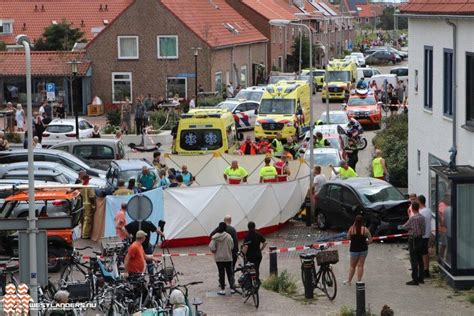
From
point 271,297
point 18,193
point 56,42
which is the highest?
point 56,42

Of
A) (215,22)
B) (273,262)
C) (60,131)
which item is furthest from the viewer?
(215,22)

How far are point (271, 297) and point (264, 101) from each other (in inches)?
1083

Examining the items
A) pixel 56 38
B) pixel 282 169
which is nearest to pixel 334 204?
pixel 282 169

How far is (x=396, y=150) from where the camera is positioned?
35.3 metres

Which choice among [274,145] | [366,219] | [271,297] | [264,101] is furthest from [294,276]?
[264,101]

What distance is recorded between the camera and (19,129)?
157 feet

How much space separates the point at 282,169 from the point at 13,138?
1755cm

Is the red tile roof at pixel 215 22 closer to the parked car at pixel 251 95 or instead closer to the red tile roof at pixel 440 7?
the parked car at pixel 251 95

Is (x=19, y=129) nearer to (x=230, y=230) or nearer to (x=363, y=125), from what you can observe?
(x=363, y=125)

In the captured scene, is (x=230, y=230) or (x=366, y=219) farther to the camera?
(x=366, y=219)

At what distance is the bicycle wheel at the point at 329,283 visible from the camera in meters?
20.7

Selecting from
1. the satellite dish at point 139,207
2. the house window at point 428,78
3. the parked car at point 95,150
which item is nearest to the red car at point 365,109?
the parked car at point 95,150

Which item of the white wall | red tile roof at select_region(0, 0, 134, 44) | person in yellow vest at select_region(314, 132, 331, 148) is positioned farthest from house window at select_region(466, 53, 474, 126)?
red tile roof at select_region(0, 0, 134, 44)

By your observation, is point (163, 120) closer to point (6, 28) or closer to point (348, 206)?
point (348, 206)
